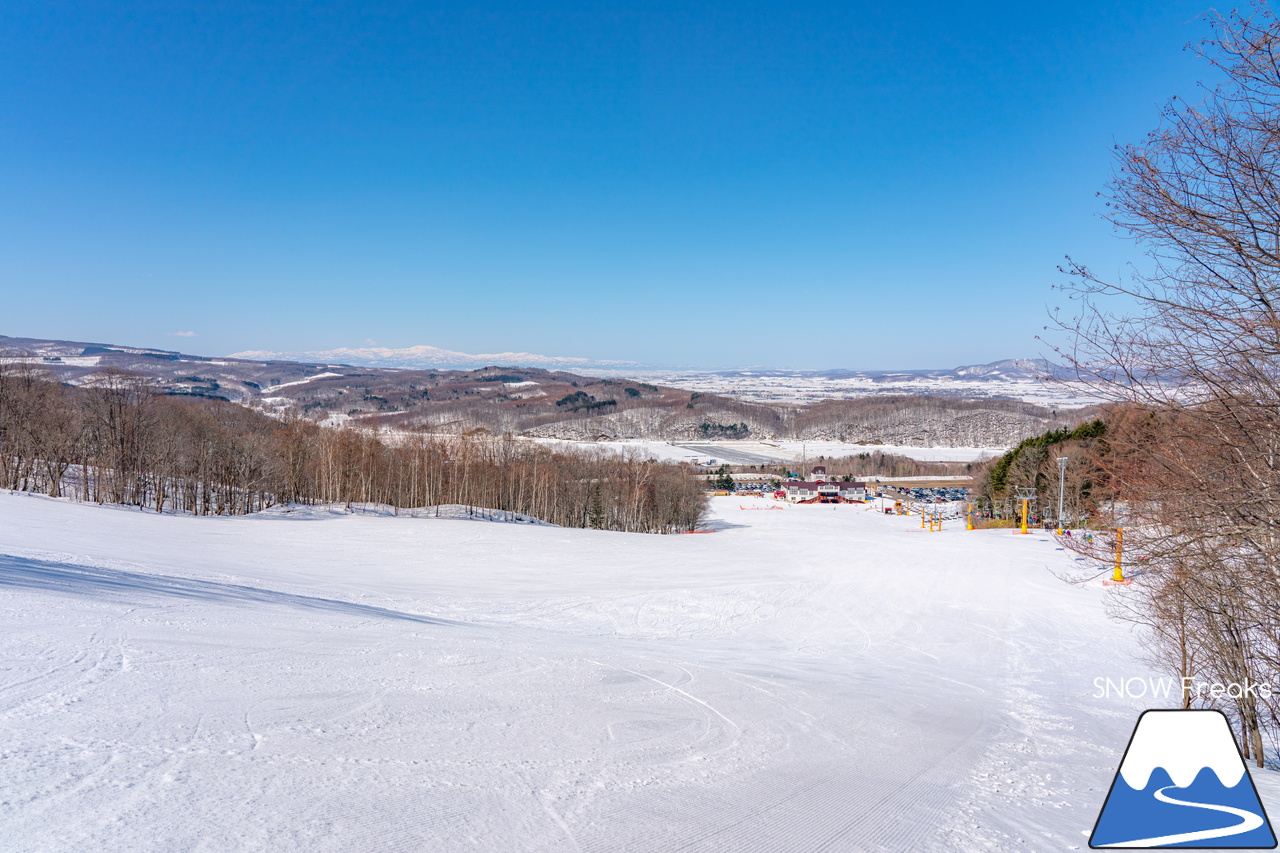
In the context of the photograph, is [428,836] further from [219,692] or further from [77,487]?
[77,487]

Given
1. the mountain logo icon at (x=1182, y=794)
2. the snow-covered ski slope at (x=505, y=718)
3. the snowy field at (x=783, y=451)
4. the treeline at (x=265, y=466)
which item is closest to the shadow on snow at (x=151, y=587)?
the snow-covered ski slope at (x=505, y=718)

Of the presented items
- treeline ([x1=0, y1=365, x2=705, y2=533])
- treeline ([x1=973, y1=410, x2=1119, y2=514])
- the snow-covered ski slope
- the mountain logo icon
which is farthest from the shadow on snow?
treeline ([x1=973, y1=410, x2=1119, y2=514])

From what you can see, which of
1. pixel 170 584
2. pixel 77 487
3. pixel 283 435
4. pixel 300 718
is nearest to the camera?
pixel 300 718

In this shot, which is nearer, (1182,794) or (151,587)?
(1182,794)

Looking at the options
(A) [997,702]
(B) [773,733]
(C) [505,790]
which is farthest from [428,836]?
(A) [997,702]

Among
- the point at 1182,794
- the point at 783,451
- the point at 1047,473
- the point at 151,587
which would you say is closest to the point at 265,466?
the point at 151,587

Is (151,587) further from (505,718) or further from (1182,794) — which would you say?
(1182,794)
